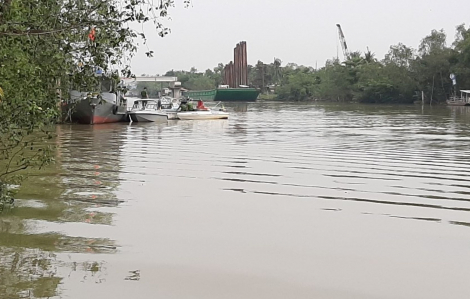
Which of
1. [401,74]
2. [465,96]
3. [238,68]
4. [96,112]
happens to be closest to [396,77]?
[401,74]

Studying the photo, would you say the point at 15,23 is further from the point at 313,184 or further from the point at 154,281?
the point at 313,184

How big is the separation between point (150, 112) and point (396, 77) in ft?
235

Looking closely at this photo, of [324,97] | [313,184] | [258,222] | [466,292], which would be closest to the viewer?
[466,292]

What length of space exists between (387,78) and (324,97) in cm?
2297

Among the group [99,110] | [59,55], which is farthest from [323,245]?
[99,110]

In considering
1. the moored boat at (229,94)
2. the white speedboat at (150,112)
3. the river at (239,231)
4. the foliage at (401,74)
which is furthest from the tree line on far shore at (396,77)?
the river at (239,231)

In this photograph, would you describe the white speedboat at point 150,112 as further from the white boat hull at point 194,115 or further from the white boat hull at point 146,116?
the white boat hull at point 194,115

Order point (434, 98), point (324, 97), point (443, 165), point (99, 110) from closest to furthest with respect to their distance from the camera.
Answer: point (443, 165) < point (99, 110) < point (434, 98) < point (324, 97)

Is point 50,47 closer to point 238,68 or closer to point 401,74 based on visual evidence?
point 401,74

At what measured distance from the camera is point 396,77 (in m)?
100

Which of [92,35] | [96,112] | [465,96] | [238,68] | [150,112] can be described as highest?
[238,68]

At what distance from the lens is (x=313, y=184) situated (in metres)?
11.1

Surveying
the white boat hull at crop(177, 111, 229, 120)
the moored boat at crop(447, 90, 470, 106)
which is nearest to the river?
the white boat hull at crop(177, 111, 229, 120)

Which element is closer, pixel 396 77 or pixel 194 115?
pixel 194 115
